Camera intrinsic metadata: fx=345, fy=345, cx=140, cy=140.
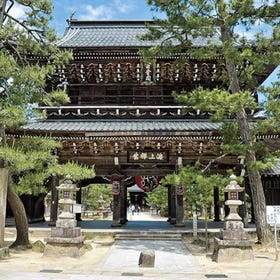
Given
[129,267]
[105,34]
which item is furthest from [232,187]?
[105,34]

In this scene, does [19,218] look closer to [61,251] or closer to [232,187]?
[61,251]

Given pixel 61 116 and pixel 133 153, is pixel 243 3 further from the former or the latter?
pixel 61 116

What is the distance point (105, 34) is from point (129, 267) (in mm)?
15975

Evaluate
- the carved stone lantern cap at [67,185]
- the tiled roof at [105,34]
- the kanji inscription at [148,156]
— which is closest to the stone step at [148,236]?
the kanji inscription at [148,156]

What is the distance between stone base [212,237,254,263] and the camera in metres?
10.2

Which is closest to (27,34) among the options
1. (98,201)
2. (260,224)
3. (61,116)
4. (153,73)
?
(61,116)

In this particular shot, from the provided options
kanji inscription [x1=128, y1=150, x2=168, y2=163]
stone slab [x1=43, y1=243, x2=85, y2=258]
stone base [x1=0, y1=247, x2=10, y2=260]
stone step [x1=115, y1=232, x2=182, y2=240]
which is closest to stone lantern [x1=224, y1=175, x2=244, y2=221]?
stone step [x1=115, y1=232, x2=182, y2=240]

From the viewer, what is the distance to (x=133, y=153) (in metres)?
16.8

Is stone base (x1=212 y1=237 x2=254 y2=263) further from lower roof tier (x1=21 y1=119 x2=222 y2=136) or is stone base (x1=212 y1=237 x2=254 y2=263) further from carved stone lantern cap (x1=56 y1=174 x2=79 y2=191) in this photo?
lower roof tier (x1=21 y1=119 x2=222 y2=136)

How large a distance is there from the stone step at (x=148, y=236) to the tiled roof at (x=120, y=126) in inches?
182

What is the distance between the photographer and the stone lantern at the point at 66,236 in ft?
34.9

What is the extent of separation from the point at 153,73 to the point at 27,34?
7299 mm

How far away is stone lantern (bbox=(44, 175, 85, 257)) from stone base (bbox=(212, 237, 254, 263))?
14.4ft

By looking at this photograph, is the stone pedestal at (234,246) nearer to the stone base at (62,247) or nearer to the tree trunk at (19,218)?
the stone base at (62,247)
